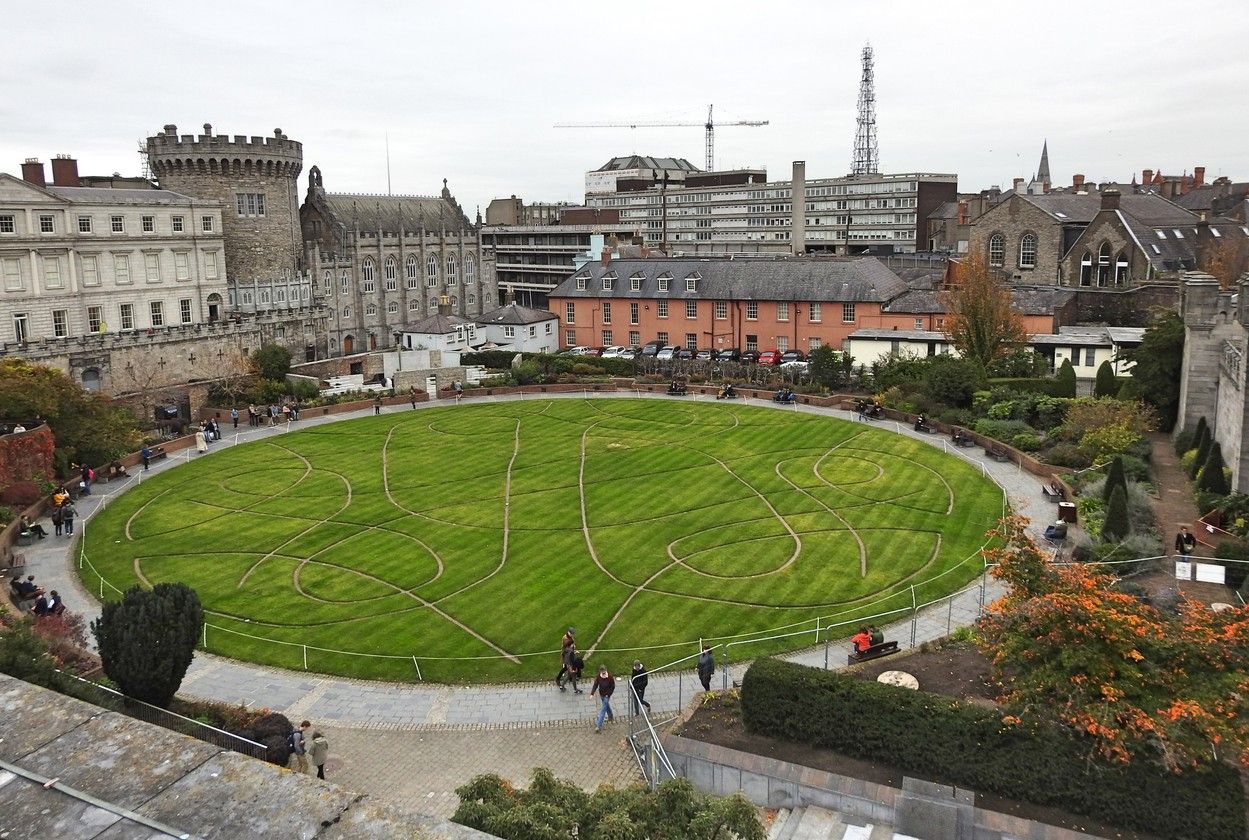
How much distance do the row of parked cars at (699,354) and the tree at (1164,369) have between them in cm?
2292

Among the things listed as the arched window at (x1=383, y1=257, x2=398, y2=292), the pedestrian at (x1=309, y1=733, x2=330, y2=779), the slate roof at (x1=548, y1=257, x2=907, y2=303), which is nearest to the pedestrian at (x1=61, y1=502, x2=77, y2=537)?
the pedestrian at (x1=309, y1=733, x2=330, y2=779)

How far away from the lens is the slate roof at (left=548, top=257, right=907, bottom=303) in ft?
227

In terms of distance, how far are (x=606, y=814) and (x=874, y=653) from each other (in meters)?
11.9

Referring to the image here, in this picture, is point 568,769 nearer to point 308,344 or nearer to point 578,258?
point 308,344

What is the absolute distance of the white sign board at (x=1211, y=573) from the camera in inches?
931

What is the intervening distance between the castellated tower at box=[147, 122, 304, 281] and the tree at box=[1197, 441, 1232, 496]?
71423mm

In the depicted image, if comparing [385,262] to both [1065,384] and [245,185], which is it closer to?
[245,185]

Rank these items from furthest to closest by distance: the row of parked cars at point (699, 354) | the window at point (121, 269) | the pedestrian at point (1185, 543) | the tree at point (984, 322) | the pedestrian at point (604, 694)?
the row of parked cars at point (699, 354) < the window at point (121, 269) < the tree at point (984, 322) < the pedestrian at point (1185, 543) < the pedestrian at point (604, 694)

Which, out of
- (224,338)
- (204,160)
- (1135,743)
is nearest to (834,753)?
(1135,743)

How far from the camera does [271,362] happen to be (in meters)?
62.9

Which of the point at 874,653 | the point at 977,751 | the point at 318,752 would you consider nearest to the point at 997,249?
the point at 874,653

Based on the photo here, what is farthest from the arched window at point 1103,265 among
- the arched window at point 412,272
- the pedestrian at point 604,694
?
the pedestrian at point 604,694

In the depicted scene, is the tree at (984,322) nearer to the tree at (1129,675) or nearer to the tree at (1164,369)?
the tree at (1164,369)

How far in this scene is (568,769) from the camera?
1991 centimetres
